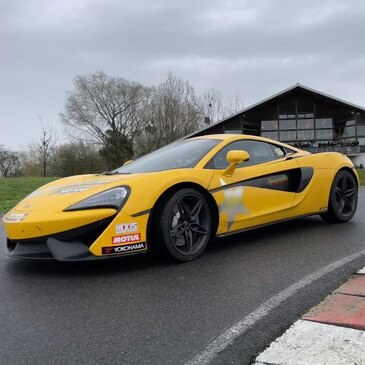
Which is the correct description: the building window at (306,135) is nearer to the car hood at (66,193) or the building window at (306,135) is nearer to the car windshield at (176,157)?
the car windshield at (176,157)

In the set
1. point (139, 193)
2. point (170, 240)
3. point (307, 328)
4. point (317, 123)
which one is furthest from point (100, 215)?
point (317, 123)

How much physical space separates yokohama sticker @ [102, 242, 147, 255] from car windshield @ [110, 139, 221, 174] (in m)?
0.90

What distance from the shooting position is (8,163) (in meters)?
57.8

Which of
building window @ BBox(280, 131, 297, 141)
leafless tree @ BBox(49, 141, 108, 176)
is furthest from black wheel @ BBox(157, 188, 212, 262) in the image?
leafless tree @ BBox(49, 141, 108, 176)

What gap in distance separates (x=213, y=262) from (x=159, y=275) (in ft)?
2.05

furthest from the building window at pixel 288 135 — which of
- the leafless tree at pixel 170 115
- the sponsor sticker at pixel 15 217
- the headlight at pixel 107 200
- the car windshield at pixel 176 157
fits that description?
the sponsor sticker at pixel 15 217

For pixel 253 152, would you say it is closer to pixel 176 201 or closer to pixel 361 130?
pixel 176 201

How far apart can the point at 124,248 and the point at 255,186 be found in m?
1.73

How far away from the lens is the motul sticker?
3.74 m

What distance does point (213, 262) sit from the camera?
165 inches

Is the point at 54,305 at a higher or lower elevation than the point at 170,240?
lower

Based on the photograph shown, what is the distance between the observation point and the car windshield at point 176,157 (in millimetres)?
4605

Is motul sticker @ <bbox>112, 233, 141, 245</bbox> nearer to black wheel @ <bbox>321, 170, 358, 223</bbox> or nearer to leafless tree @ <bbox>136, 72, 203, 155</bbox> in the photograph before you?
black wheel @ <bbox>321, 170, 358, 223</bbox>

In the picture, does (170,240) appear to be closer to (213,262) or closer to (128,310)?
(213,262)
